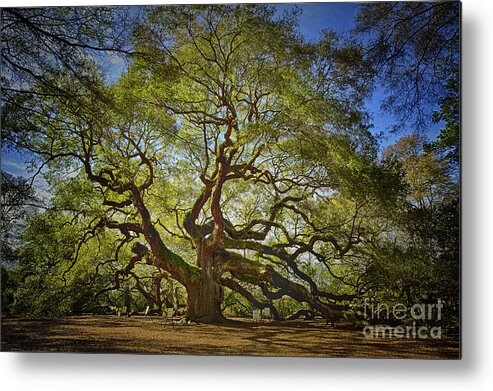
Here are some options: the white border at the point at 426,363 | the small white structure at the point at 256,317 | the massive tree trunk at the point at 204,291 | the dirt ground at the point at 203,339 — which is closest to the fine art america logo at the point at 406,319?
the dirt ground at the point at 203,339

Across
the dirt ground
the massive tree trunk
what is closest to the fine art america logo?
the dirt ground

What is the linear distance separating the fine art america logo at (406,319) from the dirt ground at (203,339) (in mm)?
43

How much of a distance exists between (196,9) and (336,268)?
1.97m

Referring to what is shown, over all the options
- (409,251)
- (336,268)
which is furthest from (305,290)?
(409,251)

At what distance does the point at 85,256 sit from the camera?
401cm

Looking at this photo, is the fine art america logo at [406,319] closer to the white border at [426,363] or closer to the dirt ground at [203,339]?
the dirt ground at [203,339]

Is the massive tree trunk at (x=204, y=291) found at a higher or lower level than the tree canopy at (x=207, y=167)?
lower

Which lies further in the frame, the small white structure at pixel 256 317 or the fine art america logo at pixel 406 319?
the small white structure at pixel 256 317

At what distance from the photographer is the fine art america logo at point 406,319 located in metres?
3.78

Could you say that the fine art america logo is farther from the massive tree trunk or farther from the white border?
the massive tree trunk

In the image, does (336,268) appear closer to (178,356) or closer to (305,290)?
(305,290)

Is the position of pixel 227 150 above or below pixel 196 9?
below

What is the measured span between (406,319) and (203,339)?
52.1 inches

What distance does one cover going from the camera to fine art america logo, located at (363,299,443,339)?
3781 mm
